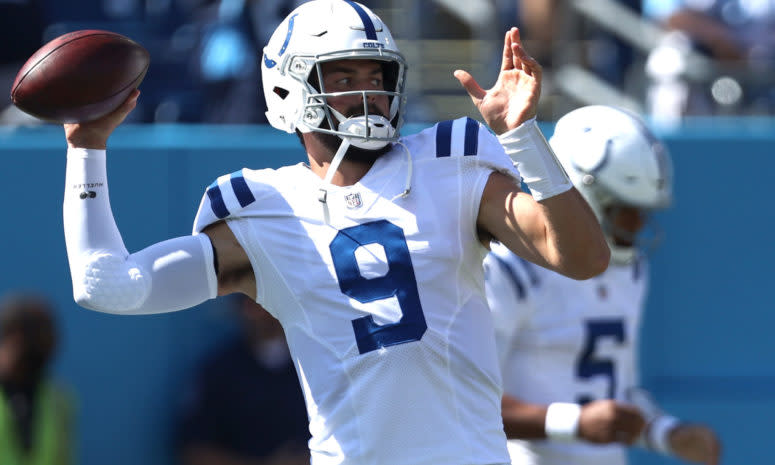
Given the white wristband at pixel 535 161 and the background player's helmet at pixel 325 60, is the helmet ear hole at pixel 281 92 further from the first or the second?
the white wristband at pixel 535 161

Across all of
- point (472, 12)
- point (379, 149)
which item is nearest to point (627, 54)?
point (472, 12)

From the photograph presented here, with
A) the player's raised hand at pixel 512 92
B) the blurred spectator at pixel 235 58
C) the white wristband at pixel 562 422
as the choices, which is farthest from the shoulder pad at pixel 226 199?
the blurred spectator at pixel 235 58

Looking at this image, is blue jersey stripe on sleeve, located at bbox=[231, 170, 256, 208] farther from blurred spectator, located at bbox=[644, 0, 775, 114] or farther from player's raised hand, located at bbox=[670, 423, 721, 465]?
A: blurred spectator, located at bbox=[644, 0, 775, 114]

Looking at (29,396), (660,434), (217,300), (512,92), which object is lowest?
(29,396)

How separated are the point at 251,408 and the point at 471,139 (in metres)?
2.53

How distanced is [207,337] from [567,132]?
6.78ft

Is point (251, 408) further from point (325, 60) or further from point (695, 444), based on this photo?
point (325, 60)

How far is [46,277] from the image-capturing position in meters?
5.21

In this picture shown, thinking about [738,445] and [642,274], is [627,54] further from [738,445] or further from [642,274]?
[642,274]

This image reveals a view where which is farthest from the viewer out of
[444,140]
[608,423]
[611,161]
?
[611,161]

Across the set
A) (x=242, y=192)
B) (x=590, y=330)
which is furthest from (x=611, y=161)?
(x=242, y=192)

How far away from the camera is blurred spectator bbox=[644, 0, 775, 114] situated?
649 cm

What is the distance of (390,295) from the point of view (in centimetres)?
269

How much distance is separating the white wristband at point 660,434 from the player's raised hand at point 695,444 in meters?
0.02
